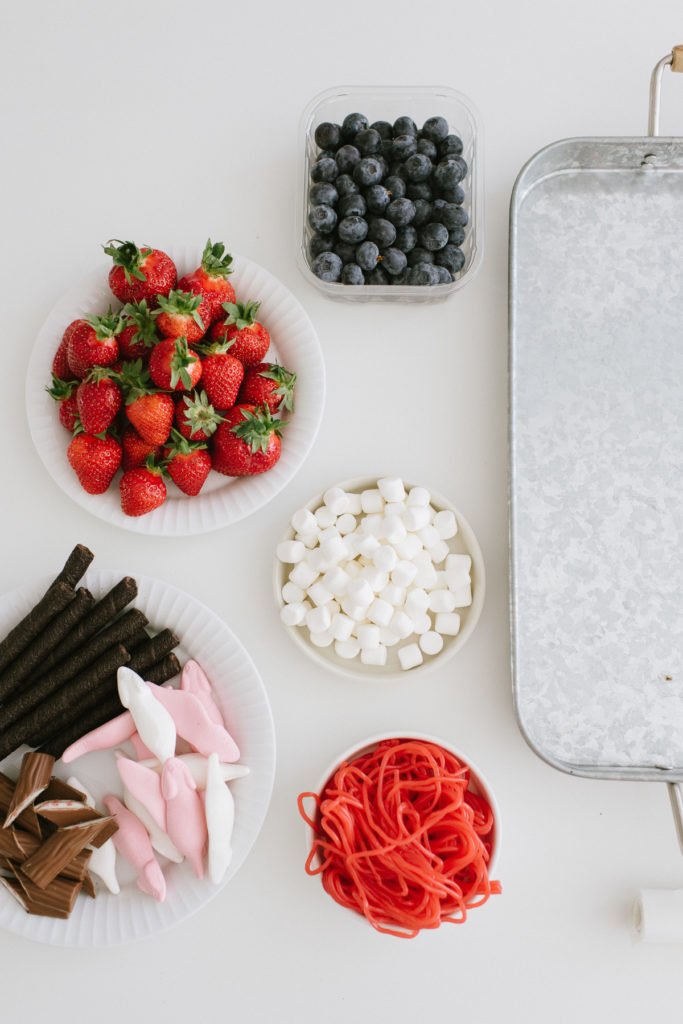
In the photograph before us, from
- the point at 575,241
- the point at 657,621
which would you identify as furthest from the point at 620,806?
the point at 575,241

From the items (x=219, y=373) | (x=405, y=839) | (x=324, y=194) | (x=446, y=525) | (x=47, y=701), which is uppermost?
(x=324, y=194)

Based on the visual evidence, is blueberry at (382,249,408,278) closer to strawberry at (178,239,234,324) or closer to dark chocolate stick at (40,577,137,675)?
strawberry at (178,239,234,324)

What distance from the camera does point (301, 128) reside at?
1207mm

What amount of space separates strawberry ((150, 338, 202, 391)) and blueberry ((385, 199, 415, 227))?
32cm

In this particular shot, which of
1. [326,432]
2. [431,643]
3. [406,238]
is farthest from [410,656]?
[406,238]

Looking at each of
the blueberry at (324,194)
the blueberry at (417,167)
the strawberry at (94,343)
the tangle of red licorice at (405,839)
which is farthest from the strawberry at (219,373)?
the tangle of red licorice at (405,839)

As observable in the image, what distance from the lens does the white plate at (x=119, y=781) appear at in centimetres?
113

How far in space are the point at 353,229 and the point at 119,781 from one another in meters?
0.80

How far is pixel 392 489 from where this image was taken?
116cm

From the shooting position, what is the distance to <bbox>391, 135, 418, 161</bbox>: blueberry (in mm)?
1139

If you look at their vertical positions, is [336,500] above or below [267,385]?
below

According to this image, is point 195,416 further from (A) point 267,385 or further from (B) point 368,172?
(B) point 368,172

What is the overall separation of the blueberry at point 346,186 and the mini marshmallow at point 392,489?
1.26 feet

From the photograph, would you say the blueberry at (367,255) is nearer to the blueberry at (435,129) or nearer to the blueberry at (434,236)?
the blueberry at (434,236)
